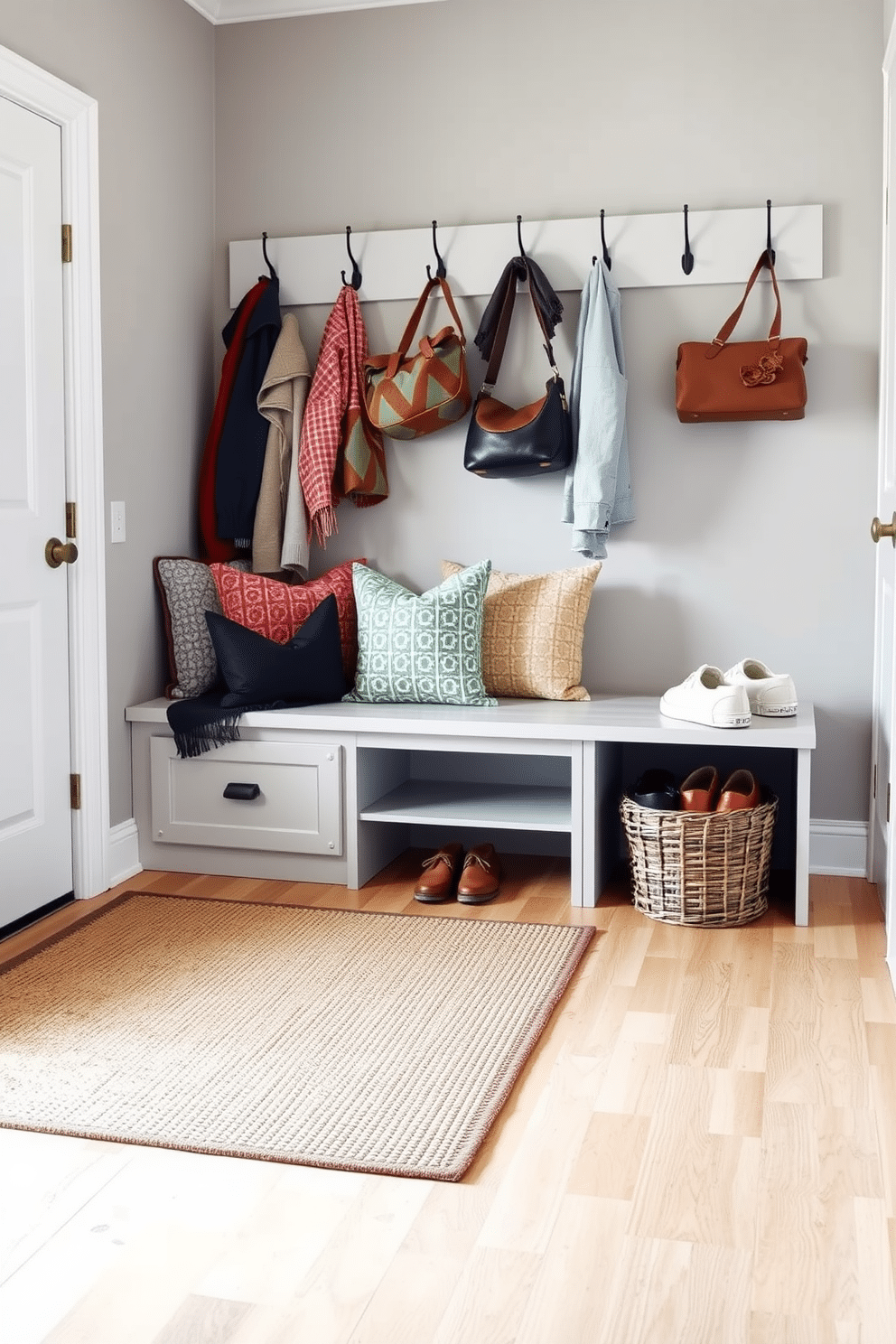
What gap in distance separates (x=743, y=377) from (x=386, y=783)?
4.60ft

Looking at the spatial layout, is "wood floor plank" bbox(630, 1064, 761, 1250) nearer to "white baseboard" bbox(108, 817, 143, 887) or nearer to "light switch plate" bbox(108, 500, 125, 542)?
"white baseboard" bbox(108, 817, 143, 887)

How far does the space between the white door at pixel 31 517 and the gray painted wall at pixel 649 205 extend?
92 centimetres

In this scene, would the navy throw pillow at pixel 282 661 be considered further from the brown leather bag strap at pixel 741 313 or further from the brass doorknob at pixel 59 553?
the brown leather bag strap at pixel 741 313

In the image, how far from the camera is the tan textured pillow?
338 centimetres

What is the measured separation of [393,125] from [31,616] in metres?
1.74

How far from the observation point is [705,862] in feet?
9.69

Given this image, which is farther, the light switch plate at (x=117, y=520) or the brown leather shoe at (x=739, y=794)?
the light switch plate at (x=117, y=520)

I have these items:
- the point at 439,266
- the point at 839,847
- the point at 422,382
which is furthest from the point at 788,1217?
the point at 439,266

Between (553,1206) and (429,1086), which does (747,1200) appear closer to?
(553,1206)

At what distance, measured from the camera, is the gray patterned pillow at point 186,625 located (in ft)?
11.2

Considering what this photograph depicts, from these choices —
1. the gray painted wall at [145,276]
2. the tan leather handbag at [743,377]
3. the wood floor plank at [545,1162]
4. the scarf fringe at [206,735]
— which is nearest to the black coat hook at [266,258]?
the gray painted wall at [145,276]

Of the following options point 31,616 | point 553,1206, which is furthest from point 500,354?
point 553,1206

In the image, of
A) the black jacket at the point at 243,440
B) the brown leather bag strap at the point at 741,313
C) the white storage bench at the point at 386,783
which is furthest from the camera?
the black jacket at the point at 243,440

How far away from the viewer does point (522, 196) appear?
3502 millimetres
